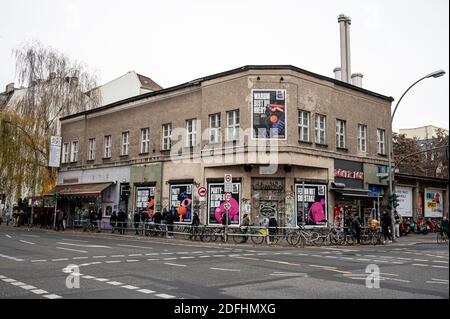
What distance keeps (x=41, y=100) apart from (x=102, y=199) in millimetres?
10489

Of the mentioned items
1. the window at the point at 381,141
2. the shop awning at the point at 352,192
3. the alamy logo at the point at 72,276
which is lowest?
the alamy logo at the point at 72,276

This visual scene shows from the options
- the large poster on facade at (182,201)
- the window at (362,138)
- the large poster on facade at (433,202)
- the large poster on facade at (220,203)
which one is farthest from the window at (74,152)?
the large poster on facade at (433,202)

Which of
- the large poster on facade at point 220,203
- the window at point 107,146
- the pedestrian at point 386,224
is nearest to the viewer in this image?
the pedestrian at point 386,224

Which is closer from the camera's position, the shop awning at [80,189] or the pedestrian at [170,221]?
the pedestrian at [170,221]

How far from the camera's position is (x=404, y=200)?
3728cm

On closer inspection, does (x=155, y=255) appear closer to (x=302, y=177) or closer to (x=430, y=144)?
(x=302, y=177)

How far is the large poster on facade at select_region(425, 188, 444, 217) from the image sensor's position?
129ft

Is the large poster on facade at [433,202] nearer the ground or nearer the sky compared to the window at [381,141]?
nearer the ground

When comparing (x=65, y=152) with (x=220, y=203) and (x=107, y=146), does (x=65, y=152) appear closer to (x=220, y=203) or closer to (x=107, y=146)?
(x=107, y=146)

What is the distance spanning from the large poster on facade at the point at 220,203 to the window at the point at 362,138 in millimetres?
10001

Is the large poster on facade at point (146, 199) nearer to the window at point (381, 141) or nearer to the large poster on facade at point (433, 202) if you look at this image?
the window at point (381, 141)

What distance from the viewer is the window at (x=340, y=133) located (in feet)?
96.5

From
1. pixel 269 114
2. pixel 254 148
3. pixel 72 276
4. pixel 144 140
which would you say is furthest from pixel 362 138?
pixel 72 276
